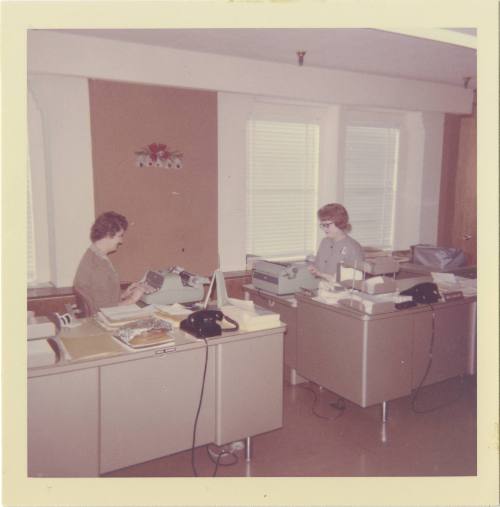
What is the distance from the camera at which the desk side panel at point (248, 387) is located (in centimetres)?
274

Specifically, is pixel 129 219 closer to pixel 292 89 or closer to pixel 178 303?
pixel 178 303

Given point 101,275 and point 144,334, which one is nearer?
point 144,334

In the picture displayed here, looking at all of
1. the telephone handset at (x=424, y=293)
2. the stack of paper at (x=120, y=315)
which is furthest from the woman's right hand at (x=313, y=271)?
the stack of paper at (x=120, y=315)

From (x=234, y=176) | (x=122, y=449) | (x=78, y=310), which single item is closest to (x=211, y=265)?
(x=234, y=176)

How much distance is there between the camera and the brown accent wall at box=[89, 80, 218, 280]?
4.18 metres

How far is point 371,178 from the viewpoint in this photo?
5812 mm

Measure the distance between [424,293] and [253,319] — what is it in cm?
127

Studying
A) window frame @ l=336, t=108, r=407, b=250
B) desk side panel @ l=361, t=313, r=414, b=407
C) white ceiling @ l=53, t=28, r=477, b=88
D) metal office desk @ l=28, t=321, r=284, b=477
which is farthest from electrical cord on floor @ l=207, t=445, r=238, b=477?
window frame @ l=336, t=108, r=407, b=250

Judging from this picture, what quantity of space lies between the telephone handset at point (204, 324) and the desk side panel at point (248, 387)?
Result: 0.09m

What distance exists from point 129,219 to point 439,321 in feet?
8.33

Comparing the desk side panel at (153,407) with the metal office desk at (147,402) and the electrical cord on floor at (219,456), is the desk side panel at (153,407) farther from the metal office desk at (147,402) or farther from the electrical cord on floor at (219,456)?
the electrical cord on floor at (219,456)

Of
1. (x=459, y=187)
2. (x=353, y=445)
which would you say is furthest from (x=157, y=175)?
(x=459, y=187)

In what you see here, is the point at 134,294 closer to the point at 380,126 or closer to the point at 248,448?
the point at 248,448

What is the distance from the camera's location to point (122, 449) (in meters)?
2.49
